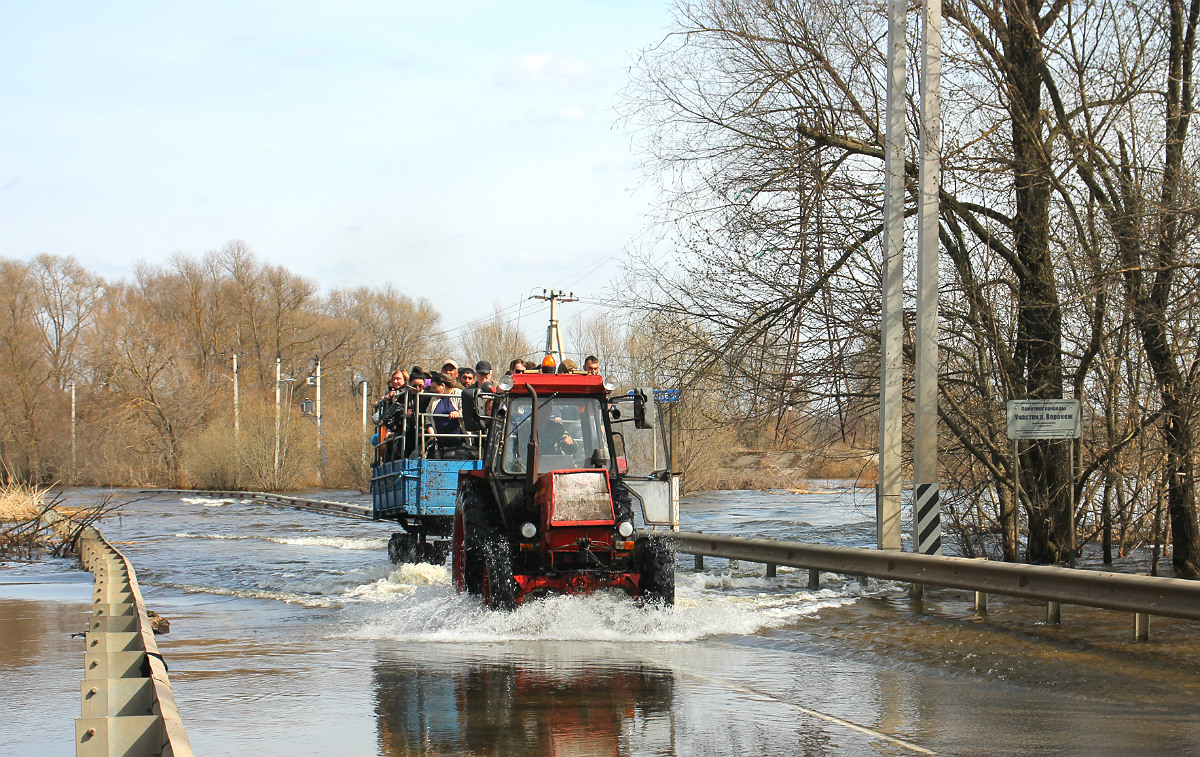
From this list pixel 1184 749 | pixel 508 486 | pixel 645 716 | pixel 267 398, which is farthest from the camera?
pixel 267 398

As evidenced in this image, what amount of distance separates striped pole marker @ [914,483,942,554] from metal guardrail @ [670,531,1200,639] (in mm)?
633

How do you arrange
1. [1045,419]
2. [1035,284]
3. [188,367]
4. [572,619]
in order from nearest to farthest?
[572,619] < [1045,419] < [1035,284] < [188,367]

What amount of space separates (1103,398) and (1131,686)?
7.54m

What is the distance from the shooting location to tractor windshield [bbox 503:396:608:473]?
11.6m

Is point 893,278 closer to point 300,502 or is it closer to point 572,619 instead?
point 572,619

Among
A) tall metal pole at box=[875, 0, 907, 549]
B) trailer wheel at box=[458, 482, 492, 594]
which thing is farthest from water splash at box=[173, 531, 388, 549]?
tall metal pole at box=[875, 0, 907, 549]

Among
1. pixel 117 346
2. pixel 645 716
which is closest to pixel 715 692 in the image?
pixel 645 716

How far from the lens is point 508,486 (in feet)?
38.0

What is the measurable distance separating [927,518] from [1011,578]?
226 centimetres

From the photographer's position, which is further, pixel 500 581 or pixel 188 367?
pixel 188 367

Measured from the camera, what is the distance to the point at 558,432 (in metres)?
11.7

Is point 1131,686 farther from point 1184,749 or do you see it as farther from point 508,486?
point 508,486

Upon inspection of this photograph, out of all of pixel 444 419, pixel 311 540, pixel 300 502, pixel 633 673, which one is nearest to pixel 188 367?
pixel 300 502

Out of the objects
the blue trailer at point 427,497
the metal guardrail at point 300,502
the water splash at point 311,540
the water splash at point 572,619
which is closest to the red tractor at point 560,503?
the water splash at point 572,619
